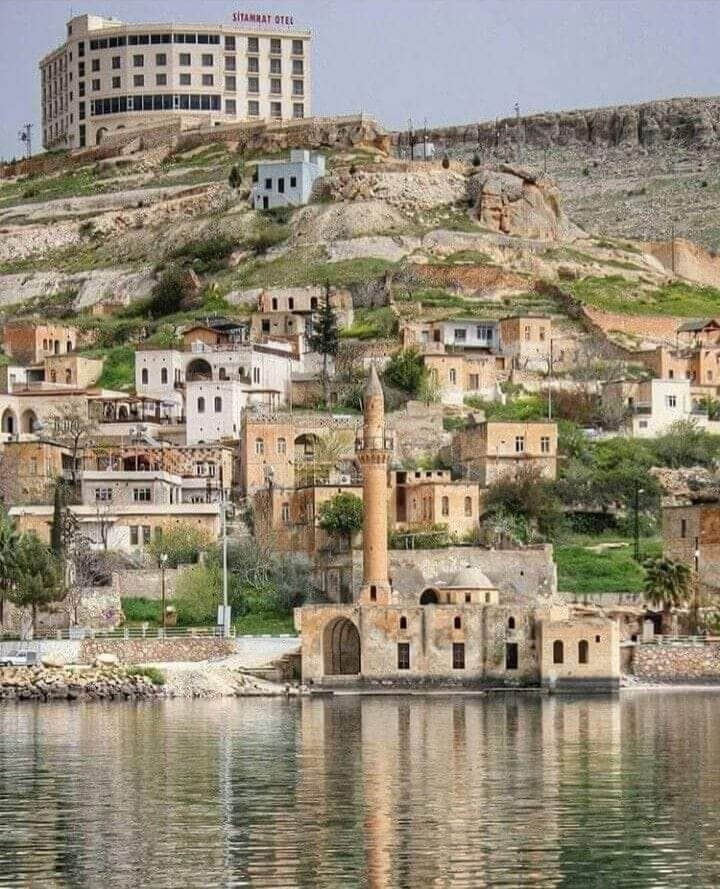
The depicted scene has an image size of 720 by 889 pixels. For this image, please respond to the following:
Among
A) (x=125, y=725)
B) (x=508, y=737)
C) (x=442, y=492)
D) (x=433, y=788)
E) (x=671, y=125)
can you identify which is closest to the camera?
(x=433, y=788)

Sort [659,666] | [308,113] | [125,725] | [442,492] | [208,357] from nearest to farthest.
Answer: [125,725]
[659,666]
[442,492]
[208,357]
[308,113]

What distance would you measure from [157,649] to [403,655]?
651 cm

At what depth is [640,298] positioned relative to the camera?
387ft

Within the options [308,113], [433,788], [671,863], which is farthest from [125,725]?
[308,113]

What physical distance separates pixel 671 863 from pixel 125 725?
25831 millimetres

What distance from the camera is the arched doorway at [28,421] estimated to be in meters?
102

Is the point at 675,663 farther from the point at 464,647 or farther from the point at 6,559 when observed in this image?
the point at 6,559

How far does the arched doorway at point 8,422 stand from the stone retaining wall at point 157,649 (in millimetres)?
24395

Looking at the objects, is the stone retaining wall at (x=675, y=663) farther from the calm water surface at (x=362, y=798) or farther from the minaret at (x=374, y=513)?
the calm water surface at (x=362, y=798)

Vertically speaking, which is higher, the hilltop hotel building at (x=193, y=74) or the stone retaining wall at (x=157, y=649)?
Answer: the hilltop hotel building at (x=193, y=74)

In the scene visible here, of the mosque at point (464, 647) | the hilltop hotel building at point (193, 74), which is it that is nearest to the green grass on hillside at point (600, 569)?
the mosque at point (464, 647)

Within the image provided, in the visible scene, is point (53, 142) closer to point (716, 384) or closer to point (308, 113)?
point (308, 113)

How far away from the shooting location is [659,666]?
78.6 meters

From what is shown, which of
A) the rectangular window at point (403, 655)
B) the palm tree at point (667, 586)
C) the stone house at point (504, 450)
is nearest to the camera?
the rectangular window at point (403, 655)
